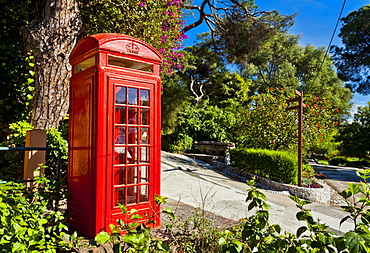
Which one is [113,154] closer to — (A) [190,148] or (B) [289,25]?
(A) [190,148]

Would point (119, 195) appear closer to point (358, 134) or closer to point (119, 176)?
point (119, 176)

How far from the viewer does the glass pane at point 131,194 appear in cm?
360

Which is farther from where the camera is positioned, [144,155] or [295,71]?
[295,71]

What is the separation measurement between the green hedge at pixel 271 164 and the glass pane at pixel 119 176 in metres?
7.19

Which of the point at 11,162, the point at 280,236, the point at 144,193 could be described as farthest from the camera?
the point at 11,162

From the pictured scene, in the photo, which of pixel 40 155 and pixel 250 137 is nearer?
pixel 40 155

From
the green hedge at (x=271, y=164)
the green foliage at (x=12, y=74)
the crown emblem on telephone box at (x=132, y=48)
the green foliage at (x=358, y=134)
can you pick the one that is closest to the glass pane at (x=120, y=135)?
the crown emblem on telephone box at (x=132, y=48)

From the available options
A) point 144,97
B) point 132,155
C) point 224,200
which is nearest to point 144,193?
point 132,155

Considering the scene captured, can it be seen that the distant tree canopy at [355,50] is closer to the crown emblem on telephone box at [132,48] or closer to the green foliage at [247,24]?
the green foliage at [247,24]

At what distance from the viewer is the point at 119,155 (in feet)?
11.6

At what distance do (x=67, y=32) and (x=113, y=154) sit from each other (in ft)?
13.1

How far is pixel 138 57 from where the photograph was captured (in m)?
3.68

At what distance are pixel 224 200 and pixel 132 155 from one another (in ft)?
11.7

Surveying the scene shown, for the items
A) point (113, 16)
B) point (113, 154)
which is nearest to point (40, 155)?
point (113, 154)
